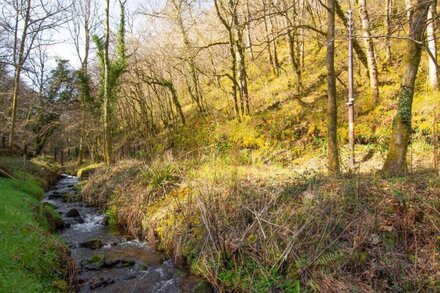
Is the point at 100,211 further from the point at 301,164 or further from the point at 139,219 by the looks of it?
the point at 301,164

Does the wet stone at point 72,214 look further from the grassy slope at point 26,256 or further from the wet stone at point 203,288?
the wet stone at point 203,288

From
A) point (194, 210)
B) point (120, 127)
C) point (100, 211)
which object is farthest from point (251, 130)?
point (120, 127)

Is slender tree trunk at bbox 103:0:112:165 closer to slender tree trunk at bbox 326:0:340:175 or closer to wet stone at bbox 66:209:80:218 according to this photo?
wet stone at bbox 66:209:80:218

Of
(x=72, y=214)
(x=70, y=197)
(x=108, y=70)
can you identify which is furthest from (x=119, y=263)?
(x=108, y=70)

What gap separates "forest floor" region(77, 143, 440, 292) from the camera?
188 inches

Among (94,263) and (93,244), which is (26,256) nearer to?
(94,263)

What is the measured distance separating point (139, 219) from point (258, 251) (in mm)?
4875

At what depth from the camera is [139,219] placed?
9.49 meters

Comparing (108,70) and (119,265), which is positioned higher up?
(108,70)

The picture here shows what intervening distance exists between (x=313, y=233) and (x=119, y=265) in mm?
4240

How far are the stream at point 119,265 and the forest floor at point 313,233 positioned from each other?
0.34 meters

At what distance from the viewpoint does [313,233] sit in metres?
5.47

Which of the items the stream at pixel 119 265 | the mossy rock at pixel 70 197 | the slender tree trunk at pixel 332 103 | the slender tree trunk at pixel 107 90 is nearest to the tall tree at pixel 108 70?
the slender tree trunk at pixel 107 90

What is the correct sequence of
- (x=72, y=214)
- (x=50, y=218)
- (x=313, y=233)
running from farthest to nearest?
(x=72, y=214), (x=50, y=218), (x=313, y=233)
